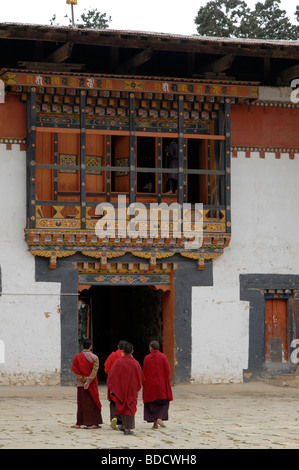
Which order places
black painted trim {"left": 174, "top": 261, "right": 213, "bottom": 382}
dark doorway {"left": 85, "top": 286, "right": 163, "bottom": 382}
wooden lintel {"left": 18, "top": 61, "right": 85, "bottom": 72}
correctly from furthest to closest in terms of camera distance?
dark doorway {"left": 85, "top": 286, "right": 163, "bottom": 382} → black painted trim {"left": 174, "top": 261, "right": 213, "bottom": 382} → wooden lintel {"left": 18, "top": 61, "right": 85, "bottom": 72}

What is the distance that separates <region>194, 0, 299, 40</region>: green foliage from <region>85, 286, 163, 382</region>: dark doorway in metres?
11.9

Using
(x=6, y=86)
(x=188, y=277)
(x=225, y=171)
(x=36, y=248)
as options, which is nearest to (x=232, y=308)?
(x=188, y=277)

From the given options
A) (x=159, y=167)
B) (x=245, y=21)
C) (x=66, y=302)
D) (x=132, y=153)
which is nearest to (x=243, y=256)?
(x=159, y=167)

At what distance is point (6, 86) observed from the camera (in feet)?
55.9

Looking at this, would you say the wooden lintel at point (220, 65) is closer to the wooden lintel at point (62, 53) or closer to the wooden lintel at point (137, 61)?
the wooden lintel at point (137, 61)

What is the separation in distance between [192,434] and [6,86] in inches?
312

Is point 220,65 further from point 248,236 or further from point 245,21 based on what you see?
point 245,21

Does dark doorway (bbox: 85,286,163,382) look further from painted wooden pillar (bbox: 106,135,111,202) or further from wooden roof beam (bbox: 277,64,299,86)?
wooden roof beam (bbox: 277,64,299,86)

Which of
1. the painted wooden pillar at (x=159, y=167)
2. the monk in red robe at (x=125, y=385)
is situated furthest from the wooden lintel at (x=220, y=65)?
the monk in red robe at (x=125, y=385)

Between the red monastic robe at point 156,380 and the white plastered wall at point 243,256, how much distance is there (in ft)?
18.0

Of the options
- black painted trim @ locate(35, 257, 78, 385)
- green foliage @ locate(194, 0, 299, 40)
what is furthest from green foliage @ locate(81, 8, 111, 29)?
black painted trim @ locate(35, 257, 78, 385)

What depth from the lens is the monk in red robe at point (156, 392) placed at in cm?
1226

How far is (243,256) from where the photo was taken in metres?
18.3

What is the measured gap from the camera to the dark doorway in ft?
64.8
